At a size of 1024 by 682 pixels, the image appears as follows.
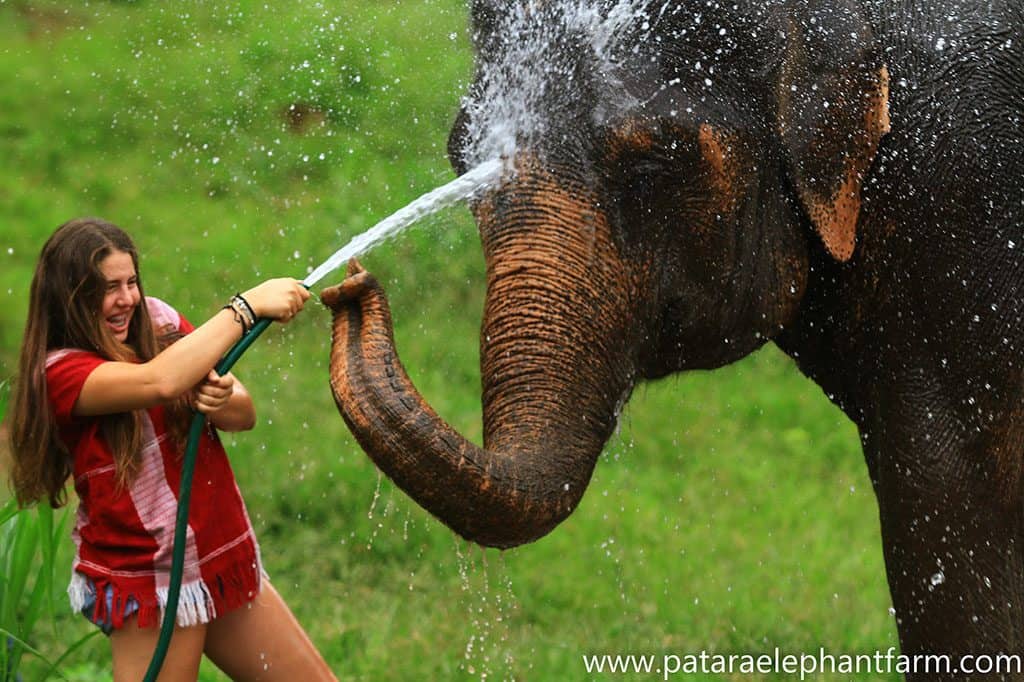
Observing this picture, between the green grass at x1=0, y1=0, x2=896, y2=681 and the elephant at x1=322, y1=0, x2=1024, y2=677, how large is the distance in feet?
1.24

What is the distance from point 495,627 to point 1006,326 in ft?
7.36

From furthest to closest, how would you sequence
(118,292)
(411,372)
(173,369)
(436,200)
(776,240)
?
(411,372) < (776,240) < (436,200) < (118,292) < (173,369)

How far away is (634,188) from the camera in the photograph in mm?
2904

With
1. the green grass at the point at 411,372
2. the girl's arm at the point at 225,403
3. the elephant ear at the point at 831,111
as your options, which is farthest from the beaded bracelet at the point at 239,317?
the elephant ear at the point at 831,111

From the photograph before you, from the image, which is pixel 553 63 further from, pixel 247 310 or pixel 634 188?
pixel 247 310

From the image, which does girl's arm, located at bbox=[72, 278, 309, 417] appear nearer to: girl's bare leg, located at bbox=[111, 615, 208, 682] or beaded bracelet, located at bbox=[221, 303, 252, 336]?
beaded bracelet, located at bbox=[221, 303, 252, 336]

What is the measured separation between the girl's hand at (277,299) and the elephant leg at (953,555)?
1.19 meters

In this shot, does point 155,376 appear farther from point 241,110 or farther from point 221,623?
point 241,110

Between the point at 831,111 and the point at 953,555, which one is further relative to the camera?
the point at 953,555

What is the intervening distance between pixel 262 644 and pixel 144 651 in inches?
9.7

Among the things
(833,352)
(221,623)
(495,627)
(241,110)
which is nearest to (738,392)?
(495,627)

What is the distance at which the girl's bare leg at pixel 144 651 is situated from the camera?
2.84 metres

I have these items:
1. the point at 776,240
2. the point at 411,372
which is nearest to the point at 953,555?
the point at 776,240

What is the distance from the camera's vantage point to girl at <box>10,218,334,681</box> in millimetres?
2732
